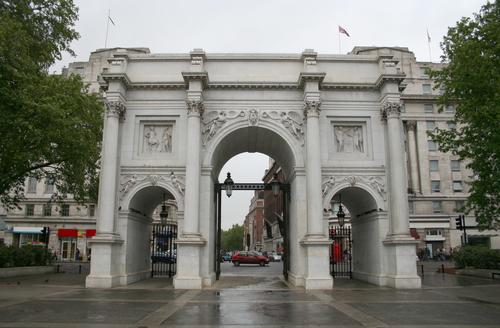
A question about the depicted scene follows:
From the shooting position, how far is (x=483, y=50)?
66.6ft

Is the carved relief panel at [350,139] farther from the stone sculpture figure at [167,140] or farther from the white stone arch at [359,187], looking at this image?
the stone sculpture figure at [167,140]

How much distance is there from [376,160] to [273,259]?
42.3 m

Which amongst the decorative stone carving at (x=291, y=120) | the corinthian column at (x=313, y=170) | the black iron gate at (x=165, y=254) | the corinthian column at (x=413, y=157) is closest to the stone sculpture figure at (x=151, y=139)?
the black iron gate at (x=165, y=254)

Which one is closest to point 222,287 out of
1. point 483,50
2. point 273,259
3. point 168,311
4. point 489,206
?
point 168,311

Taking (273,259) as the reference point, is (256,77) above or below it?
above

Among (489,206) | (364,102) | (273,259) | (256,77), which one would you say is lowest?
(273,259)

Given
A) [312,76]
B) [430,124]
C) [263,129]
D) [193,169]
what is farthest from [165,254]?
[430,124]

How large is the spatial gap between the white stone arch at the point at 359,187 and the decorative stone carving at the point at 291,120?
120 inches

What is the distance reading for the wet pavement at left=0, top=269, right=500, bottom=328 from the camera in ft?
35.8

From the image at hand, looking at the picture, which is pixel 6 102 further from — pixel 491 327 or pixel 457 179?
pixel 457 179

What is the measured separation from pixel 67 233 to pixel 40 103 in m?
41.6

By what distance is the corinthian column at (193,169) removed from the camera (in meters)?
20.6

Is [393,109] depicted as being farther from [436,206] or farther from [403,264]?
[436,206]

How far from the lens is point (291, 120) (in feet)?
74.4
